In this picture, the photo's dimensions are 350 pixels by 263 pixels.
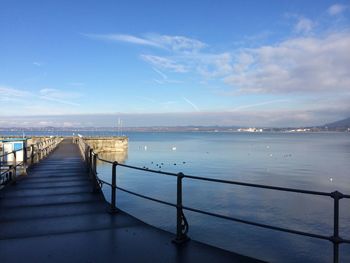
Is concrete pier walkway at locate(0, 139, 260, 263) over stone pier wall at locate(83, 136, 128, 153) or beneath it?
over

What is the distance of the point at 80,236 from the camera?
652 cm

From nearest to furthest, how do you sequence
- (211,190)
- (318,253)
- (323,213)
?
(318,253) → (323,213) → (211,190)

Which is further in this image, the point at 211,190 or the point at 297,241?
the point at 211,190

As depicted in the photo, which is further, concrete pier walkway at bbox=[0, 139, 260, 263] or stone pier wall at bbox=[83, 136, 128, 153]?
stone pier wall at bbox=[83, 136, 128, 153]

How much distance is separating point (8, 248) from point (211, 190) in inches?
897

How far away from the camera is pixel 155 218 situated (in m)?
19.2

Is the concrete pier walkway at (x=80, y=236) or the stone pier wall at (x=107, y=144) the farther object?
the stone pier wall at (x=107, y=144)

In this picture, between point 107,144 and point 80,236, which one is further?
point 107,144

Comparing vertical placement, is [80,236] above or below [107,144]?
above

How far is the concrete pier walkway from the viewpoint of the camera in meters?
5.38

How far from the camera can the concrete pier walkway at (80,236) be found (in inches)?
212

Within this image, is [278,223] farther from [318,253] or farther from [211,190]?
[211,190]

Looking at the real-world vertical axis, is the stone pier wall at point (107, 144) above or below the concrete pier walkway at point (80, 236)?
below

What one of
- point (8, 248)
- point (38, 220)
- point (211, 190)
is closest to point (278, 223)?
point (211, 190)
